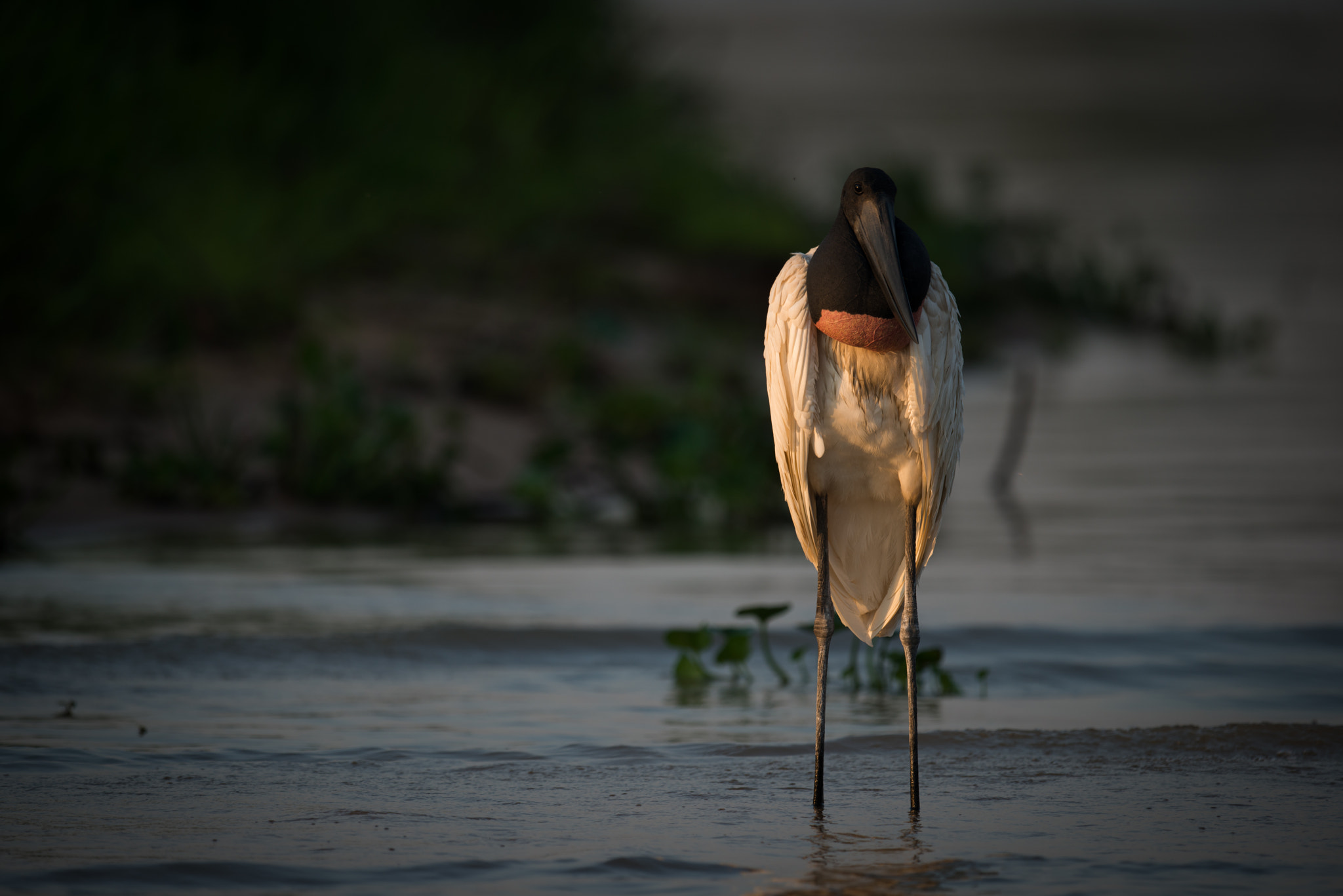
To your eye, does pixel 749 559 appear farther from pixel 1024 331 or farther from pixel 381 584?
pixel 1024 331

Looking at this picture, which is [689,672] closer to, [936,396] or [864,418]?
[864,418]

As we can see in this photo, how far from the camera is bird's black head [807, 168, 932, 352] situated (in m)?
4.38

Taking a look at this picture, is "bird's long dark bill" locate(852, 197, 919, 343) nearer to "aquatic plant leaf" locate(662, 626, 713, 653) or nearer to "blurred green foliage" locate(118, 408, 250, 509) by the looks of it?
"aquatic plant leaf" locate(662, 626, 713, 653)

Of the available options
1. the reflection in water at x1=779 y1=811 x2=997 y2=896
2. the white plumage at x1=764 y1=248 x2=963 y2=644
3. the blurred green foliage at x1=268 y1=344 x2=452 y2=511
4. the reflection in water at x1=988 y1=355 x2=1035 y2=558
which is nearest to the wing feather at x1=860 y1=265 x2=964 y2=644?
the white plumage at x1=764 y1=248 x2=963 y2=644

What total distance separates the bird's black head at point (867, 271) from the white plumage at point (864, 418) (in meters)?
0.11

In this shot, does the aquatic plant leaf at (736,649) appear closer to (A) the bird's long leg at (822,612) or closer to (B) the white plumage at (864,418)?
(A) the bird's long leg at (822,612)

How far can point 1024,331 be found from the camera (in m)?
26.1

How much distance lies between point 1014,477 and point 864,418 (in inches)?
375

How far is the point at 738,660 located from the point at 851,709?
19.1 inches

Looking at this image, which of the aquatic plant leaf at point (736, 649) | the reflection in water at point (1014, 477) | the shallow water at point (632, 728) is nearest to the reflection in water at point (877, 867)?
the shallow water at point (632, 728)

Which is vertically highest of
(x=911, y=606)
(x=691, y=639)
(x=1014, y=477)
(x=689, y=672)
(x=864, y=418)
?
(x=1014, y=477)

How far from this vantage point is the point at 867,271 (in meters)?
4.41

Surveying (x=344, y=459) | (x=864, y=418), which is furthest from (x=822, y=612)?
(x=344, y=459)

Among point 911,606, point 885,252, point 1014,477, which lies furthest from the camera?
point 1014,477
